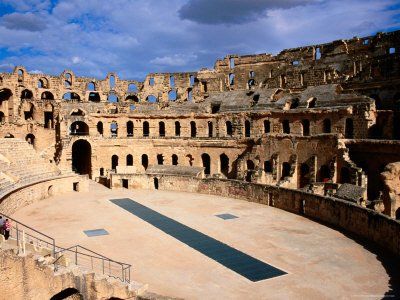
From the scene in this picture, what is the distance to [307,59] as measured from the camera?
1727 inches

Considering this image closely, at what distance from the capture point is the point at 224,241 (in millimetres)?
18469

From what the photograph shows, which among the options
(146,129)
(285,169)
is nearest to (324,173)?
(285,169)

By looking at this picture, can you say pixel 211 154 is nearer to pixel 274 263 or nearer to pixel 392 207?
pixel 392 207

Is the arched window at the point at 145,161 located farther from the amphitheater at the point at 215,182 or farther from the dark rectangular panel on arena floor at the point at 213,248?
the dark rectangular panel on arena floor at the point at 213,248

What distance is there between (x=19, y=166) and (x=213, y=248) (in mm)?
16854

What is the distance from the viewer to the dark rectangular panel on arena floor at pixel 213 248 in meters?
14.6

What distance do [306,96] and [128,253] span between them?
24.7 meters

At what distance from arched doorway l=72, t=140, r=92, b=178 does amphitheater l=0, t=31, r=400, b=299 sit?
0.22m

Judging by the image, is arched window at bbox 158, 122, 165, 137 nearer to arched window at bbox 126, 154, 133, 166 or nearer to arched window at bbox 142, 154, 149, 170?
arched window at bbox 142, 154, 149, 170

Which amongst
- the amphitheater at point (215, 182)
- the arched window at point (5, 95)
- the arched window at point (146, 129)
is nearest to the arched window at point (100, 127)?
the amphitheater at point (215, 182)

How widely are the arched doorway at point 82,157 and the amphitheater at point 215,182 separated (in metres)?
A: 0.22

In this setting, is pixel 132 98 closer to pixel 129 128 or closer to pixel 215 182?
pixel 129 128

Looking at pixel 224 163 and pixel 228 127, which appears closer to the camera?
pixel 224 163

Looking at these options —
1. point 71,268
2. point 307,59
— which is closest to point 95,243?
point 71,268
